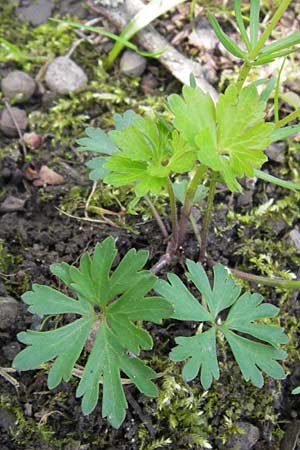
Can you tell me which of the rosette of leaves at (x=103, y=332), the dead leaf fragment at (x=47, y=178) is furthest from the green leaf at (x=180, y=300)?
the dead leaf fragment at (x=47, y=178)

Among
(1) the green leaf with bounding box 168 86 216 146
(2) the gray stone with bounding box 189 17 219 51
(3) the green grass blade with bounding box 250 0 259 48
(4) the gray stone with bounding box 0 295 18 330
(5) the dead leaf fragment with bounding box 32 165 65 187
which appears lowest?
(4) the gray stone with bounding box 0 295 18 330

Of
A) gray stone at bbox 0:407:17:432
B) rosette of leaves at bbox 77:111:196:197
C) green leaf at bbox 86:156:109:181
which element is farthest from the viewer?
green leaf at bbox 86:156:109:181

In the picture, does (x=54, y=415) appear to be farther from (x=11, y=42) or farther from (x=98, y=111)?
(x=11, y=42)

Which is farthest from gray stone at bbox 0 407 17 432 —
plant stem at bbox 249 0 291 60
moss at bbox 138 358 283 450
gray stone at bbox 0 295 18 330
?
plant stem at bbox 249 0 291 60

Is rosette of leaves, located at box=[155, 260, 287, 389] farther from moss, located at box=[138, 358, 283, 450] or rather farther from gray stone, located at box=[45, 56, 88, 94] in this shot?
gray stone, located at box=[45, 56, 88, 94]

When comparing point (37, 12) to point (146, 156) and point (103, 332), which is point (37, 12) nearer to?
point (146, 156)
